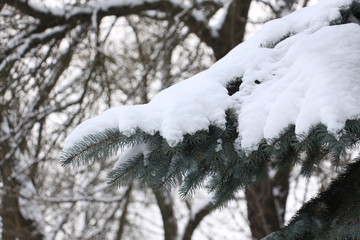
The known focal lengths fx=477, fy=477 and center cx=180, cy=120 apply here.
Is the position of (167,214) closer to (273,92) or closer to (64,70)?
(64,70)

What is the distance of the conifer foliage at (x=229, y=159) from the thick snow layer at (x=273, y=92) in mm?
25

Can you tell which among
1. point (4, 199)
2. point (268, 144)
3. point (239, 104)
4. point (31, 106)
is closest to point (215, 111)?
point (239, 104)

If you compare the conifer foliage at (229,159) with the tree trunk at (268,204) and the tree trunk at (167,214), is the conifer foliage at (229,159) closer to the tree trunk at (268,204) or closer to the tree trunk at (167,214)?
the tree trunk at (268,204)

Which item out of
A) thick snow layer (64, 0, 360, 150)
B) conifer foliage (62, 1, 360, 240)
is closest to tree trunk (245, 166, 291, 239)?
conifer foliage (62, 1, 360, 240)

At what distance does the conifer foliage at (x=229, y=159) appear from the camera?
1677mm

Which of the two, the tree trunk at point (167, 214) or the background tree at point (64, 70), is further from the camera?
the tree trunk at point (167, 214)

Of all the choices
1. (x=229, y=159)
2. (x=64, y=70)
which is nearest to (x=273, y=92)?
(x=229, y=159)

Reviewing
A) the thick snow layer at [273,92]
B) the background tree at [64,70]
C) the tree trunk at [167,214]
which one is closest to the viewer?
the thick snow layer at [273,92]

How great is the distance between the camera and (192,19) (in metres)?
5.80

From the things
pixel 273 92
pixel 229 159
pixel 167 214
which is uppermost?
pixel 167 214

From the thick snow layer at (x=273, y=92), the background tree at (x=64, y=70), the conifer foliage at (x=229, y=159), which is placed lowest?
the conifer foliage at (x=229, y=159)

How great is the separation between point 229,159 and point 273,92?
0.33m

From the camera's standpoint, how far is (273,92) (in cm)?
183

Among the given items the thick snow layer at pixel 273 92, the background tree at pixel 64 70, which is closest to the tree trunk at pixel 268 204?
the background tree at pixel 64 70
